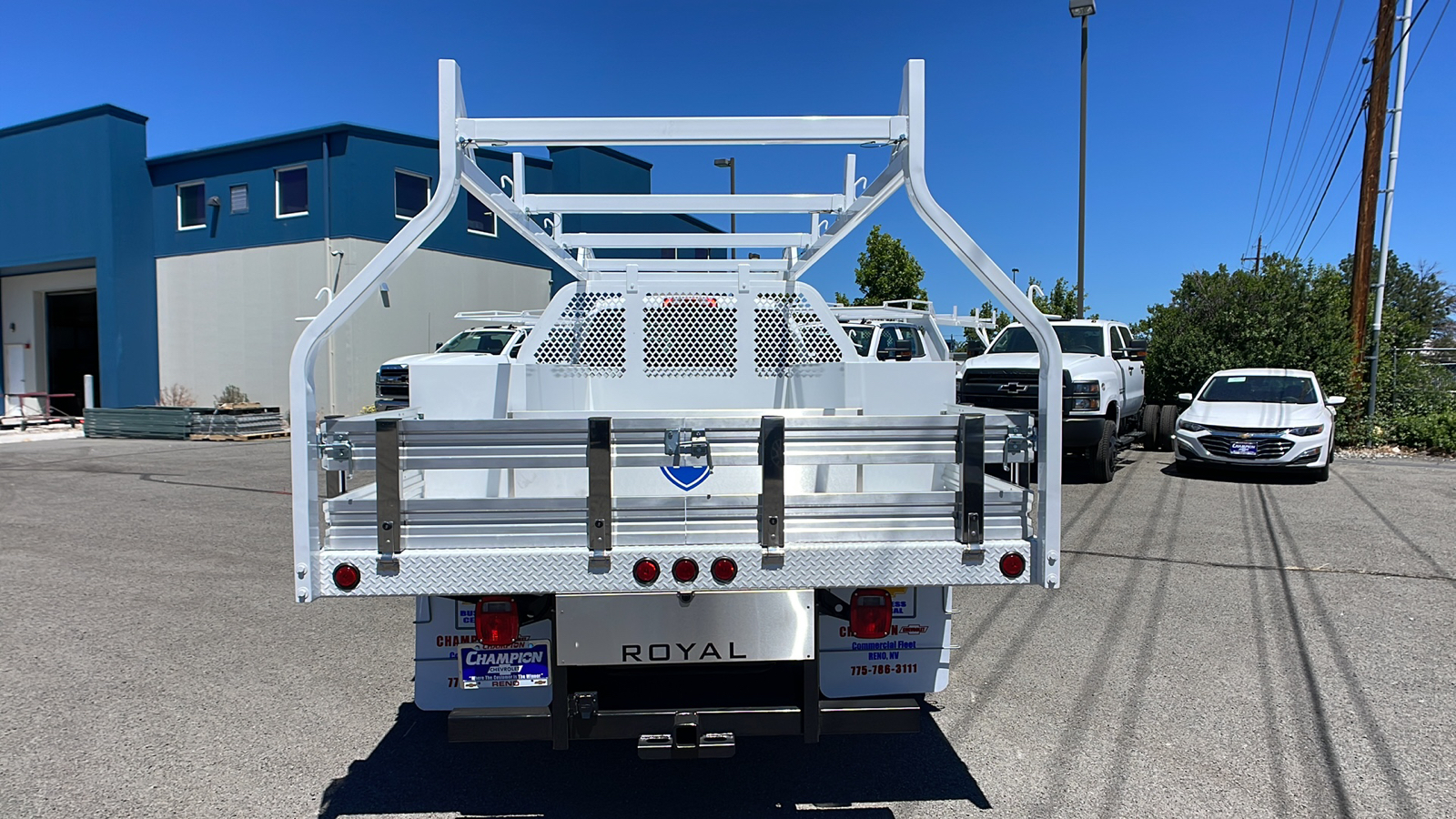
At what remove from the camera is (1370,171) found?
1581 cm

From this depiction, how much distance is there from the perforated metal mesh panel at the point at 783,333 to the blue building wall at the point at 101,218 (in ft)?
75.6

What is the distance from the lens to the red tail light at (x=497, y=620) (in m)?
2.94

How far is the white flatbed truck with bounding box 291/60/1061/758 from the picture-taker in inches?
104

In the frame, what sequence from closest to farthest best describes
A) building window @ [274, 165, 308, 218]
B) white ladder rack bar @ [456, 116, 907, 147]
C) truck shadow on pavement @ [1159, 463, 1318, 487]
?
white ladder rack bar @ [456, 116, 907, 147] → truck shadow on pavement @ [1159, 463, 1318, 487] → building window @ [274, 165, 308, 218]

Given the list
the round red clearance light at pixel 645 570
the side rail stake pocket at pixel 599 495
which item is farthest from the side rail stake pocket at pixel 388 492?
→ the round red clearance light at pixel 645 570

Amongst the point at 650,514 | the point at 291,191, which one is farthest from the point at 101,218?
the point at 650,514

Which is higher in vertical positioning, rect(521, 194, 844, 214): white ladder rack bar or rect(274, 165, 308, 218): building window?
rect(274, 165, 308, 218): building window

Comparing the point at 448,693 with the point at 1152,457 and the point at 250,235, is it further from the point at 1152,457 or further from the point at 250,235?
the point at 250,235

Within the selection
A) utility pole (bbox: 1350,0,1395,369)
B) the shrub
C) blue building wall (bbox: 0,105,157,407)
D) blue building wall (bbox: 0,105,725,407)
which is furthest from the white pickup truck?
blue building wall (bbox: 0,105,157,407)

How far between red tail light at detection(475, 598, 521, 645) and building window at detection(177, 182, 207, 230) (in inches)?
925

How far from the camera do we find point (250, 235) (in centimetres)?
2139

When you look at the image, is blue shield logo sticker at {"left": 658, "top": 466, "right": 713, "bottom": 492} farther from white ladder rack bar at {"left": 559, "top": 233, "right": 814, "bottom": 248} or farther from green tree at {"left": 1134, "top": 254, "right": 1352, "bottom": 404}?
green tree at {"left": 1134, "top": 254, "right": 1352, "bottom": 404}

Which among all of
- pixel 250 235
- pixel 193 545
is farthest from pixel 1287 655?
pixel 250 235

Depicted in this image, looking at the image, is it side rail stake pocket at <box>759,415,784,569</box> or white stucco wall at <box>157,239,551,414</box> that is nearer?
side rail stake pocket at <box>759,415,784,569</box>
